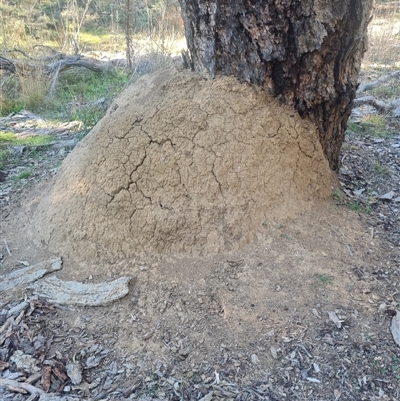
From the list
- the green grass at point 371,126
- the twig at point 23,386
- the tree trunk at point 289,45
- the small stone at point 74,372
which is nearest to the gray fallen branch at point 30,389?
the twig at point 23,386

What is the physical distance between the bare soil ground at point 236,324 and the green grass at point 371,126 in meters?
1.89

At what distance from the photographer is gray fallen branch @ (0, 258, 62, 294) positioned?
8.21ft

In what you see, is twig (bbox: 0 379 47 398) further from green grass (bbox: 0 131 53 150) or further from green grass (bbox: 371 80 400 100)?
green grass (bbox: 371 80 400 100)

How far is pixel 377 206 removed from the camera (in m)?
3.06

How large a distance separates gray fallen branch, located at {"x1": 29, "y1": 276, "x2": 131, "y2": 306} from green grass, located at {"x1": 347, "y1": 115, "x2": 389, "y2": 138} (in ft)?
10.3

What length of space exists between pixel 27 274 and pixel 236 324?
1.28 m

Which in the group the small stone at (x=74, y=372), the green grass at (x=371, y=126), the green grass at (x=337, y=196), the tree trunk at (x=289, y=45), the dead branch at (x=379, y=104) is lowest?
the small stone at (x=74, y=372)

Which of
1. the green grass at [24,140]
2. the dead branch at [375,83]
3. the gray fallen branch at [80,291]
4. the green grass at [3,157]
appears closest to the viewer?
the gray fallen branch at [80,291]

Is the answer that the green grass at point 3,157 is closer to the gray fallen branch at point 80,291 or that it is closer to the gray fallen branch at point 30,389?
the gray fallen branch at point 80,291

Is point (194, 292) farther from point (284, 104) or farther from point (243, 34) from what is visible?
point (243, 34)

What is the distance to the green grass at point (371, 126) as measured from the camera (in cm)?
442

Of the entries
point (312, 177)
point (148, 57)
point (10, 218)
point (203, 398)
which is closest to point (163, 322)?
point (203, 398)

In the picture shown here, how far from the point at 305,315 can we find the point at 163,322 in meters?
0.73

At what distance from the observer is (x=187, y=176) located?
2.57 m
